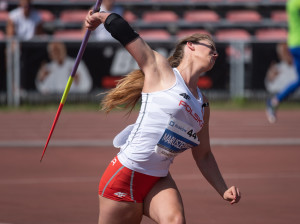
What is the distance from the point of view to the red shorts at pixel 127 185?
175 inches

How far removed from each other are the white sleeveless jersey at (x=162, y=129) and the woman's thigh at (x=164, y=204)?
0.27 ft

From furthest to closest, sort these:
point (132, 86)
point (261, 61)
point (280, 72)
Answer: point (261, 61), point (280, 72), point (132, 86)

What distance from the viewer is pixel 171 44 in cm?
1761

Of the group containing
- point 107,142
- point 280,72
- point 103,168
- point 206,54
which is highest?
point 206,54

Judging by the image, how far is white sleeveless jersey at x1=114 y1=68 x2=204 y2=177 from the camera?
4.31 metres

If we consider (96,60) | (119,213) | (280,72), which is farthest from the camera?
(280,72)

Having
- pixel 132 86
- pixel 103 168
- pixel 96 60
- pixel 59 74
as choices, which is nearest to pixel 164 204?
pixel 132 86

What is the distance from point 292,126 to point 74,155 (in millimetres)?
5429

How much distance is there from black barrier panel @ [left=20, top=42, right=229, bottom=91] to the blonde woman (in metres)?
12.7

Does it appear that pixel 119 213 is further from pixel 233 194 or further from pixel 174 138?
pixel 233 194

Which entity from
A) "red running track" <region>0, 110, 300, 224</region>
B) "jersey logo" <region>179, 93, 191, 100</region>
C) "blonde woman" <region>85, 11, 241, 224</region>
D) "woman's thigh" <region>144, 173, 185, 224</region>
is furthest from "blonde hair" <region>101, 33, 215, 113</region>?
"red running track" <region>0, 110, 300, 224</region>

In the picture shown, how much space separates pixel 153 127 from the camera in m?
4.36

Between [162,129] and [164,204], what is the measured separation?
434mm

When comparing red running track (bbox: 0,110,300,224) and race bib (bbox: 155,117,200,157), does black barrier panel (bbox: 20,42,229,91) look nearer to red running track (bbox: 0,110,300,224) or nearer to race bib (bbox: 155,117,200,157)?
red running track (bbox: 0,110,300,224)
